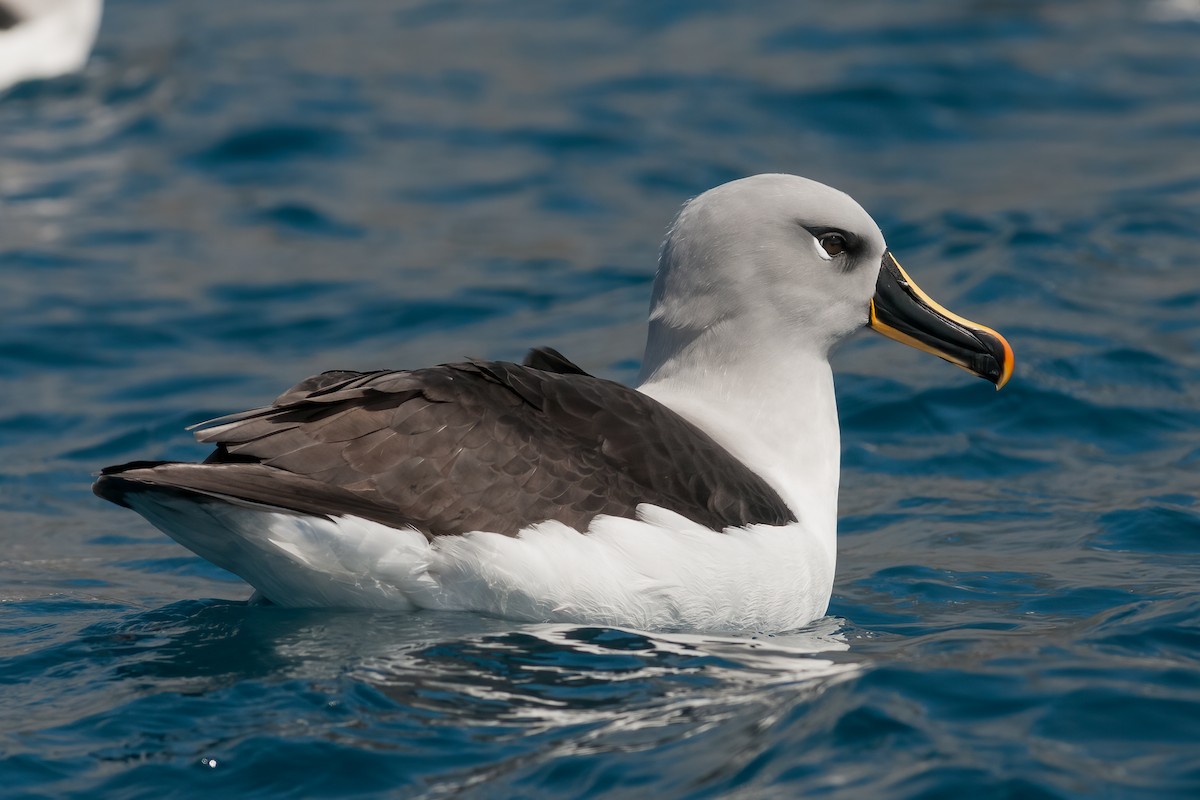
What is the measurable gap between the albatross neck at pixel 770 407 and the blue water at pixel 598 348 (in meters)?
0.71

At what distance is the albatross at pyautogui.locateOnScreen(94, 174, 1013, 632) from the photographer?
661cm

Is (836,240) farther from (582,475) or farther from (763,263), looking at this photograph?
(582,475)

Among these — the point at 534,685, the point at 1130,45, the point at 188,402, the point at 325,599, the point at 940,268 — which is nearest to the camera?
the point at 534,685

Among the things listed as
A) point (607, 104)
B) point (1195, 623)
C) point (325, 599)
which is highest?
point (607, 104)

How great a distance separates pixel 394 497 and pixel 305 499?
0.36m

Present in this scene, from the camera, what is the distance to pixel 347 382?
6.90 meters

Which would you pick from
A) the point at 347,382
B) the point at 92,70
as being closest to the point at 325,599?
the point at 347,382

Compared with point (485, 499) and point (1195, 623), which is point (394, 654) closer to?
point (485, 499)

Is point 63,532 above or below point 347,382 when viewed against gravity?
below

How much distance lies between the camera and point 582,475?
6.94m

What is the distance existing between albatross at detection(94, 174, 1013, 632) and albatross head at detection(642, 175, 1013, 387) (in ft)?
0.03

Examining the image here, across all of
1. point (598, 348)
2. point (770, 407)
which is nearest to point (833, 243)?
point (770, 407)

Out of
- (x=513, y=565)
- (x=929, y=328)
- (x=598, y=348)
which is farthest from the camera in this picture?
(x=598, y=348)

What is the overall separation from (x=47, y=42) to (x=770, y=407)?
45.7 ft
